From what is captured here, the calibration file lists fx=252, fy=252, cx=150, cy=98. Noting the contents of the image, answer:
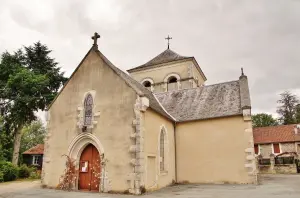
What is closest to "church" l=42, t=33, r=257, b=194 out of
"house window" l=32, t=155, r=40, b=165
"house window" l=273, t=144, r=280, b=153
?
"house window" l=273, t=144, r=280, b=153

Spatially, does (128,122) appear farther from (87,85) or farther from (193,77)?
(193,77)

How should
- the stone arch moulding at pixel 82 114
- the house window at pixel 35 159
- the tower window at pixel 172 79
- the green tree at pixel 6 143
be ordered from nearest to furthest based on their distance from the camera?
the stone arch moulding at pixel 82 114 < the tower window at pixel 172 79 < the green tree at pixel 6 143 < the house window at pixel 35 159

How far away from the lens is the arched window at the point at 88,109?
44.1ft

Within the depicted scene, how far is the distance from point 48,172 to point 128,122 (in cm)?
558

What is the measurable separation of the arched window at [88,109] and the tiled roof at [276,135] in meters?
27.7

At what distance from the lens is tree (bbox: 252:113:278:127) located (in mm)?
53125

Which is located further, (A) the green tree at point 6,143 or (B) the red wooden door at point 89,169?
(A) the green tree at point 6,143

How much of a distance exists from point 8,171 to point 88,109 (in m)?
11.3

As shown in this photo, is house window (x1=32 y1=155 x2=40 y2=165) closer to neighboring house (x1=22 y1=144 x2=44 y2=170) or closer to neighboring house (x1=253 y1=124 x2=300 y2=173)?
neighboring house (x1=22 y1=144 x2=44 y2=170)

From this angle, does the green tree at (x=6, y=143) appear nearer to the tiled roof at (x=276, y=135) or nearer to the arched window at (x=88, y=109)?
the arched window at (x=88, y=109)

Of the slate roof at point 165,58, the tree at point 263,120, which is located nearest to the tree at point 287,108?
the tree at point 263,120

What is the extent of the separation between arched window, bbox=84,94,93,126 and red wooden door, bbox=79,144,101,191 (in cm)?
128

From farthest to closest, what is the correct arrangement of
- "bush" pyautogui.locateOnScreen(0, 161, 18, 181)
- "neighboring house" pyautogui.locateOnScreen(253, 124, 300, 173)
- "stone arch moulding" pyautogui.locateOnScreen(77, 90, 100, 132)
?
1. "neighboring house" pyautogui.locateOnScreen(253, 124, 300, 173)
2. "bush" pyautogui.locateOnScreen(0, 161, 18, 181)
3. "stone arch moulding" pyautogui.locateOnScreen(77, 90, 100, 132)

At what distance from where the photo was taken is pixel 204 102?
17.6 m
